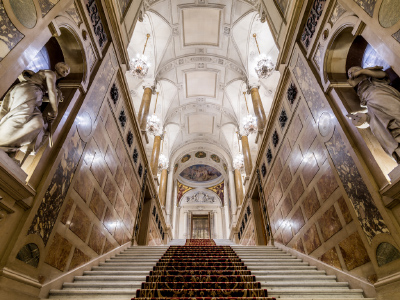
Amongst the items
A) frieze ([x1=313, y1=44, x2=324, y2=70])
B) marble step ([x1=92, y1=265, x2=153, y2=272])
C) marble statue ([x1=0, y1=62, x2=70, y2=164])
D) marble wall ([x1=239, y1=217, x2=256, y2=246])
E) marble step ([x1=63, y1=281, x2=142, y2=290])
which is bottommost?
marble step ([x1=63, y1=281, x2=142, y2=290])

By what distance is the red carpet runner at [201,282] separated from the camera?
267 centimetres

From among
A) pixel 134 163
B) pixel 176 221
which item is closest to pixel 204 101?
pixel 134 163

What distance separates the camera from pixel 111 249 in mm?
5148

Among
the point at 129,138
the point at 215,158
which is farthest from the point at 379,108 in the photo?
the point at 215,158

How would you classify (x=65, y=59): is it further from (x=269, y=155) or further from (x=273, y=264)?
(x=269, y=155)

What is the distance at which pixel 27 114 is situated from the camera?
2.57 meters

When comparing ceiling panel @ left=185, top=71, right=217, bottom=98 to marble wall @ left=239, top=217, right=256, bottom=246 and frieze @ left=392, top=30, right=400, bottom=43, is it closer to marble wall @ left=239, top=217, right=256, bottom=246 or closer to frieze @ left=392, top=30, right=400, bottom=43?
marble wall @ left=239, top=217, right=256, bottom=246

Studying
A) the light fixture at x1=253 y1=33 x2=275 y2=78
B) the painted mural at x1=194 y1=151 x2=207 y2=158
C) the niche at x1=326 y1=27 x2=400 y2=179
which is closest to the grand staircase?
the niche at x1=326 y1=27 x2=400 y2=179

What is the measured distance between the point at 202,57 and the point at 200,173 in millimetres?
11546

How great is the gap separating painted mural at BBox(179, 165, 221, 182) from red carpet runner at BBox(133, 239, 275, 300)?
17.1 metres

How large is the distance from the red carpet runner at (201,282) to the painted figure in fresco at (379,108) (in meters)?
2.12

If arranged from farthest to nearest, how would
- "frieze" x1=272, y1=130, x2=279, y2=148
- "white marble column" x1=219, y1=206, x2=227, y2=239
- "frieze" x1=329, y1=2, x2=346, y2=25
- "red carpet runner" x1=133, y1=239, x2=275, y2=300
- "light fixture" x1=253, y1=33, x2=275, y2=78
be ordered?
"white marble column" x1=219, y1=206, x2=227, y2=239 < "light fixture" x1=253, y1=33, x2=275, y2=78 < "frieze" x1=272, y1=130, x2=279, y2=148 < "frieze" x1=329, y1=2, x2=346, y2=25 < "red carpet runner" x1=133, y1=239, x2=275, y2=300

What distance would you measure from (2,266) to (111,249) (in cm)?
308

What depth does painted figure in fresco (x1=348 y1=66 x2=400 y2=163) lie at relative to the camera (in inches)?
101
